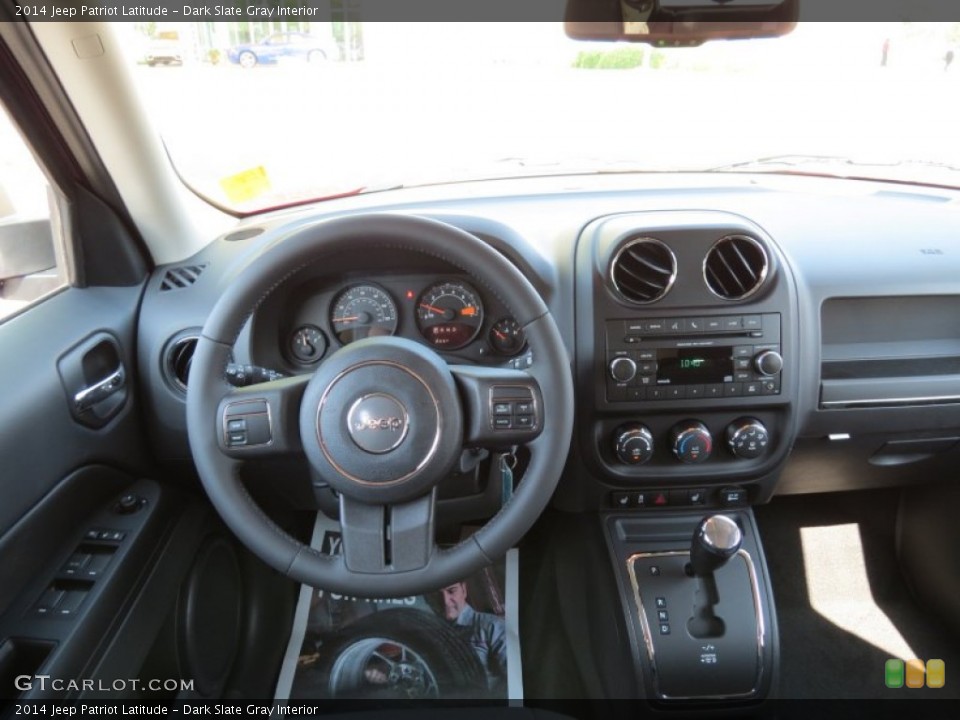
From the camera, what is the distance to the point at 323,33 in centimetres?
200

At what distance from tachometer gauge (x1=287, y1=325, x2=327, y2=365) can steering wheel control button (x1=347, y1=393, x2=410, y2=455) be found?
0.50 metres

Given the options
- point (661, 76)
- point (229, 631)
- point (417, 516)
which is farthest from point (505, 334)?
point (661, 76)

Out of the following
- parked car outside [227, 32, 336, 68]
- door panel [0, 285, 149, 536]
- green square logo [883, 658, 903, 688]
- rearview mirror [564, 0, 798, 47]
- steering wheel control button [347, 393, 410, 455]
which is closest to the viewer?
steering wheel control button [347, 393, 410, 455]

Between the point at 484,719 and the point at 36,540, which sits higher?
the point at 36,540

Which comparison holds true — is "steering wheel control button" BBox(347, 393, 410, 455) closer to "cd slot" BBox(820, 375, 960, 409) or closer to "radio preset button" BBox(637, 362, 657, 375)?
"radio preset button" BBox(637, 362, 657, 375)

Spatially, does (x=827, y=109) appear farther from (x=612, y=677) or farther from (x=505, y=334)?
(x=612, y=677)

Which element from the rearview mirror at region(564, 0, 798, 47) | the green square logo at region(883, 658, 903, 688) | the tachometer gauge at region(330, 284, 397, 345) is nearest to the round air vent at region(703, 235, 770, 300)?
the rearview mirror at region(564, 0, 798, 47)

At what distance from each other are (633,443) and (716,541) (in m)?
0.29

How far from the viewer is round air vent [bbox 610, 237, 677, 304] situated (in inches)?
67.6

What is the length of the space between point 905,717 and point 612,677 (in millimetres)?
899

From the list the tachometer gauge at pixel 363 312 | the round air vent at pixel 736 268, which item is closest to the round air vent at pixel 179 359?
the tachometer gauge at pixel 363 312

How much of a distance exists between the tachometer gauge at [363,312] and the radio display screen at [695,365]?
654mm

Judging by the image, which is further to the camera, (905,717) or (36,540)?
(905,717)
